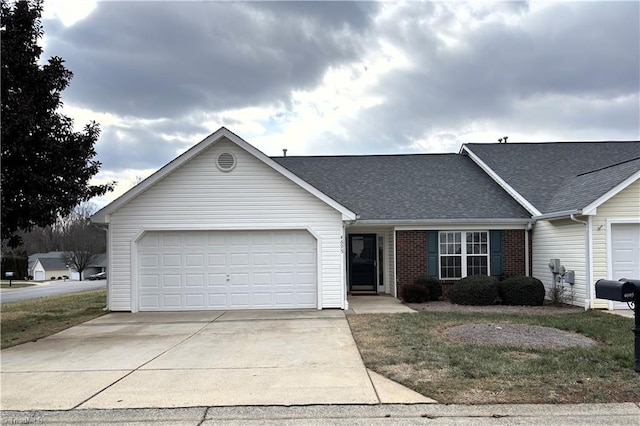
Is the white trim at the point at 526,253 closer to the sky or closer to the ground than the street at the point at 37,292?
closer to the sky

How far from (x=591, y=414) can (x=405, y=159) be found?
17237mm

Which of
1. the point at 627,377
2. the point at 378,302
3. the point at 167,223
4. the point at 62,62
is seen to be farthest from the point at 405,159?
the point at 627,377

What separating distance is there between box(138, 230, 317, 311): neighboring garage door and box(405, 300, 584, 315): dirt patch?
3.26 m

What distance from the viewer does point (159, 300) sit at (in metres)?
15.0

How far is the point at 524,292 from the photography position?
50.7ft

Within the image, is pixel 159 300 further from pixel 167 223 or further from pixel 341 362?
pixel 341 362

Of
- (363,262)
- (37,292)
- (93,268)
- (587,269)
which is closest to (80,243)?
(93,268)

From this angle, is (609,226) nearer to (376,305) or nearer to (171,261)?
(376,305)

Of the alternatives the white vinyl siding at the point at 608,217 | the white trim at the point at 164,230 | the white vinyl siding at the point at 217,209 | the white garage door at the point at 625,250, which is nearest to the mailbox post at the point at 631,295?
the white vinyl siding at the point at 608,217

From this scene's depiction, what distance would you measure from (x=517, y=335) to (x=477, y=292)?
545 centimetres

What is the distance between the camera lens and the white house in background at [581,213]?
567 inches

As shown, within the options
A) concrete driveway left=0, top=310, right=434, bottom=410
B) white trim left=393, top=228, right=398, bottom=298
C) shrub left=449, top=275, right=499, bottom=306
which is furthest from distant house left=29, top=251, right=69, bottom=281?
shrub left=449, top=275, right=499, bottom=306

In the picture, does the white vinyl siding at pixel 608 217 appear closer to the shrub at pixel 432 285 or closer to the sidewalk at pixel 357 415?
the shrub at pixel 432 285

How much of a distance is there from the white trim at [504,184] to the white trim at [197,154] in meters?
6.76
